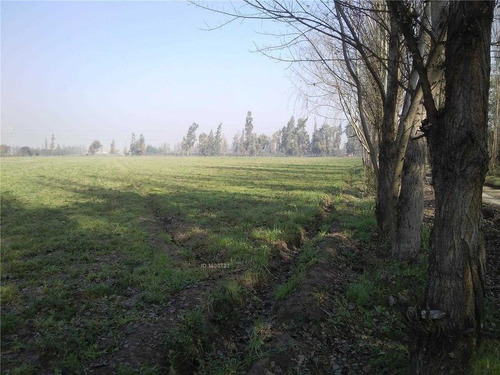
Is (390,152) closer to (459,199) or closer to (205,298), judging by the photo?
(459,199)

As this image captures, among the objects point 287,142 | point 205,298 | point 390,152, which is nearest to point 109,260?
point 205,298

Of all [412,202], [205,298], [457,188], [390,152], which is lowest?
[205,298]

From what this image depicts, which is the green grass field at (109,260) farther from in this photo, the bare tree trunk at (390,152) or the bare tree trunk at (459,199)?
the bare tree trunk at (459,199)

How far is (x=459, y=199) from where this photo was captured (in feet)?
10.9

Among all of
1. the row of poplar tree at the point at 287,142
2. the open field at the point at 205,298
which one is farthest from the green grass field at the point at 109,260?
the row of poplar tree at the point at 287,142

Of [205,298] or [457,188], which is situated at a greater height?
[457,188]

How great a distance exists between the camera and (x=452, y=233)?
11.1ft

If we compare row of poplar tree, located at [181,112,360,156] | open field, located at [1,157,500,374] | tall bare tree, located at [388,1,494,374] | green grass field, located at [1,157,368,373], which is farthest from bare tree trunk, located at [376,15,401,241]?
row of poplar tree, located at [181,112,360,156]

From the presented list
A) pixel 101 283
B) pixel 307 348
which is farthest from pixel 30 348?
pixel 307 348

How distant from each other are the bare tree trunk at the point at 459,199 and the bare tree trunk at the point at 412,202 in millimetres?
3695

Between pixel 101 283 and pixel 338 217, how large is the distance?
8603 millimetres

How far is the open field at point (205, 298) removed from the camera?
4.43 meters

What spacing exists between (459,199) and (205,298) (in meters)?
4.46

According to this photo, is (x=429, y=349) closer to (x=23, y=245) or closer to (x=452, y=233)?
(x=452, y=233)
